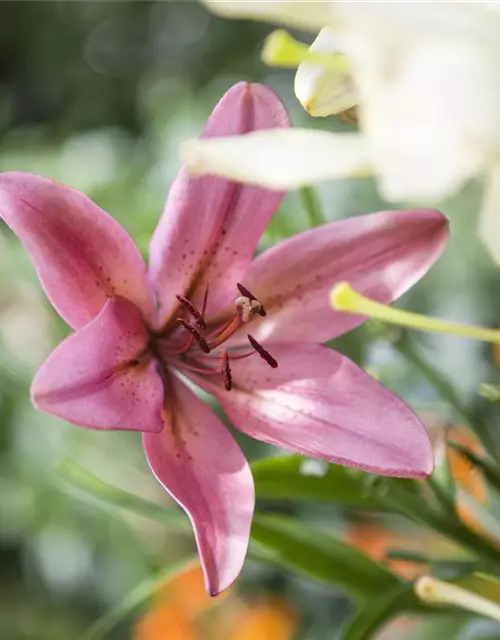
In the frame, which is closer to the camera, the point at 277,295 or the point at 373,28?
the point at 373,28

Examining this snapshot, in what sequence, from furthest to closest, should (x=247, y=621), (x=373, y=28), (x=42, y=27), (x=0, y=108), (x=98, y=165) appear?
(x=42, y=27)
(x=0, y=108)
(x=98, y=165)
(x=247, y=621)
(x=373, y=28)

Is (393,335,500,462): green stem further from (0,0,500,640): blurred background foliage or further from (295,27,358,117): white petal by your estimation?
(295,27,358,117): white petal

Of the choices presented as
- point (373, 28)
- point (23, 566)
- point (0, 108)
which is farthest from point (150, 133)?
point (373, 28)

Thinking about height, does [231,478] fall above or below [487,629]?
above

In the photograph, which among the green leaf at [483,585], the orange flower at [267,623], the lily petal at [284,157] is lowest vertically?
the orange flower at [267,623]

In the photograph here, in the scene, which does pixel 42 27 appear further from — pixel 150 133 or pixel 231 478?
pixel 231 478

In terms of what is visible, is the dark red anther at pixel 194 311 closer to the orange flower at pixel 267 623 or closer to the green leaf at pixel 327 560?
the green leaf at pixel 327 560

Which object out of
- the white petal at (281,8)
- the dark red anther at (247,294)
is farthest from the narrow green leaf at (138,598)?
the white petal at (281,8)
